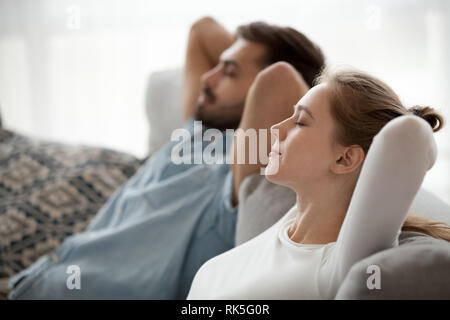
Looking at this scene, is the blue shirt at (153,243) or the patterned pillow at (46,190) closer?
the blue shirt at (153,243)

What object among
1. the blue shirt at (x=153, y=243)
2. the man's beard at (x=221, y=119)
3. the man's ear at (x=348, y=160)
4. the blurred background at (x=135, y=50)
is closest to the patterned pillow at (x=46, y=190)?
the blue shirt at (x=153, y=243)

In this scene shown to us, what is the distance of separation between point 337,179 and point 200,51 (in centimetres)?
114

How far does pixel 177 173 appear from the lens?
4.07 feet

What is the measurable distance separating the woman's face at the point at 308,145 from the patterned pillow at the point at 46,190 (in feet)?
3.75

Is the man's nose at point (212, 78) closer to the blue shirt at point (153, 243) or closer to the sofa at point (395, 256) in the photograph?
the blue shirt at point (153, 243)

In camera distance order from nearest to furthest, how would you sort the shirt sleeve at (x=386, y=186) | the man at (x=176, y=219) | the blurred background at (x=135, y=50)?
the shirt sleeve at (x=386, y=186), the man at (x=176, y=219), the blurred background at (x=135, y=50)

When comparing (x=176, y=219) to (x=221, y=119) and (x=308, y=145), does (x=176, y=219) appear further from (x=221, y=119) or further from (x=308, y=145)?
(x=308, y=145)

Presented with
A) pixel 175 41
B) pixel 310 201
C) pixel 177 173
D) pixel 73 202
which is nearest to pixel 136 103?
pixel 175 41

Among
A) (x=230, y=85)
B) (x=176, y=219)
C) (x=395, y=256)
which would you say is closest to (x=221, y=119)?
(x=230, y=85)

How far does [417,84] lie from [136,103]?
151cm

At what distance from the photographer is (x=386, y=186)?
43 centimetres

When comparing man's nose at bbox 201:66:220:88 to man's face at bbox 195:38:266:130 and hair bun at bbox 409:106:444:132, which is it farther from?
hair bun at bbox 409:106:444:132

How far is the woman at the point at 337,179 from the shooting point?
43cm

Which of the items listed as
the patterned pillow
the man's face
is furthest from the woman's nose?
the patterned pillow
